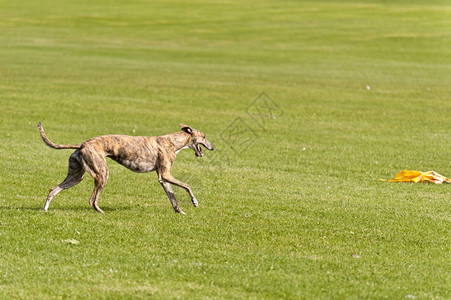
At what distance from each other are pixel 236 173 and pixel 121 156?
18.0 ft

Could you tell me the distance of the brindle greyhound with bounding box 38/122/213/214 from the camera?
37.7ft

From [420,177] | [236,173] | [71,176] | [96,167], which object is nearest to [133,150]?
[96,167]

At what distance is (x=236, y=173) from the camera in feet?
56.0

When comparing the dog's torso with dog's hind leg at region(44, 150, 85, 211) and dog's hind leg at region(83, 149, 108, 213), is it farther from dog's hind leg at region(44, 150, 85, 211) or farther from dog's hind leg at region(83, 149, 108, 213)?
dog's hind leg at region(44, 150, 85, 211)

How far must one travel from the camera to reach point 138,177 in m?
16.2

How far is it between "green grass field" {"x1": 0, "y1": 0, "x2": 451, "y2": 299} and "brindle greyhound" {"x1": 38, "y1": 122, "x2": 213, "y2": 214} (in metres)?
0.51

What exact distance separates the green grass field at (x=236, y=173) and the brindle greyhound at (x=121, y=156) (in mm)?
513

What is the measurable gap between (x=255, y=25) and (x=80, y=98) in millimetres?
38970

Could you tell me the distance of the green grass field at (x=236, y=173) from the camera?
919 cm

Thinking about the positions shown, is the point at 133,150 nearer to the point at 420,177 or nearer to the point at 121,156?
the point at 121,156

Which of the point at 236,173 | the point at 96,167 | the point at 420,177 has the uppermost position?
the point at 96,167

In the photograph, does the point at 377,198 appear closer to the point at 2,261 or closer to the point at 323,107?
the point at 2,261

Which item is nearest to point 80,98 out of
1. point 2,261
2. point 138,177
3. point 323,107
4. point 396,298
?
point 323,107

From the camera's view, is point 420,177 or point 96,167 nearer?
point 96,167
